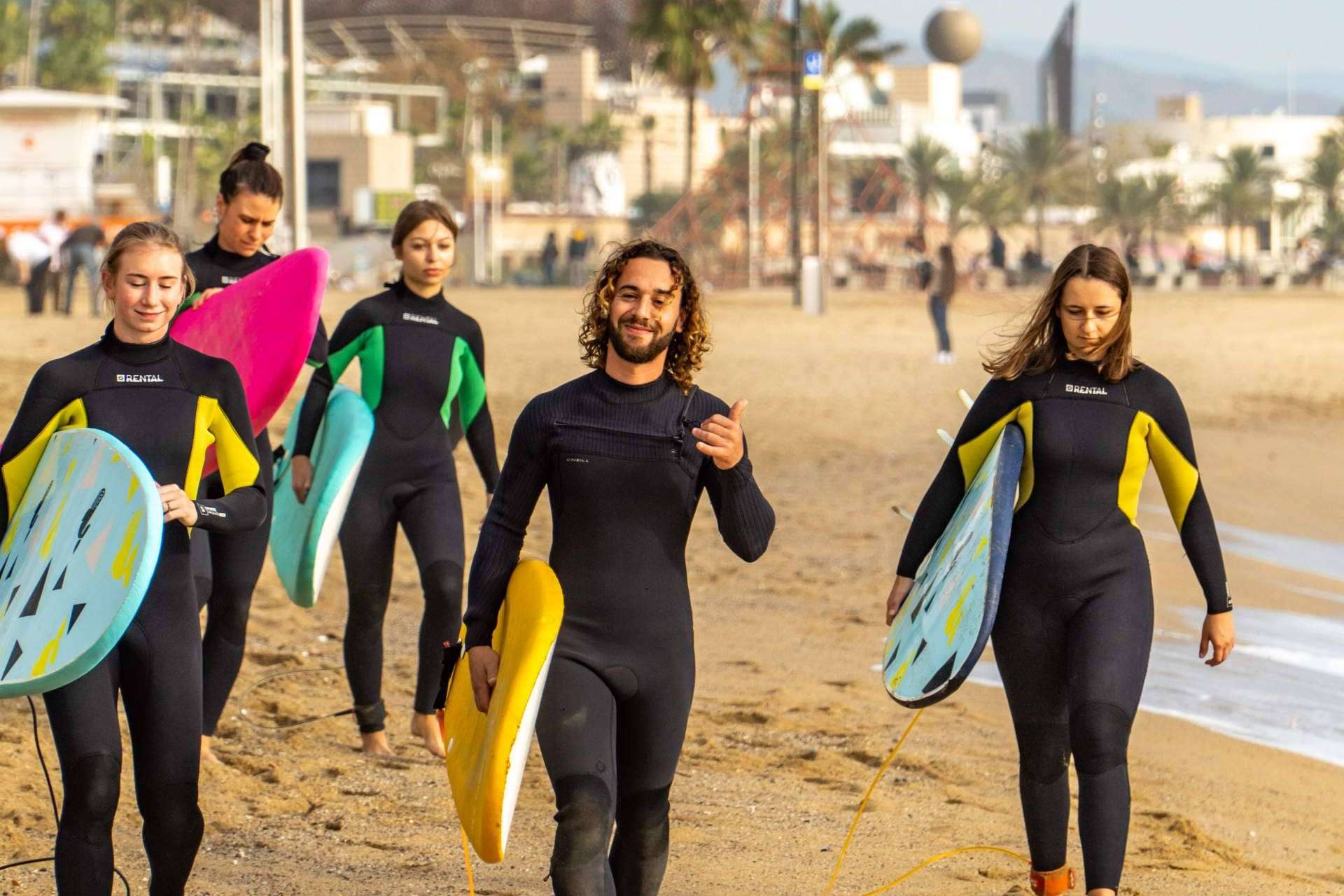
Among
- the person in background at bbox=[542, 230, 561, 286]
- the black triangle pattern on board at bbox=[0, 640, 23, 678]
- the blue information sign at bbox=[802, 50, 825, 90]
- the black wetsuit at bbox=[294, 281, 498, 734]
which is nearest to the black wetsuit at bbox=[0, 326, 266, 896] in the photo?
the black triangle pattern on board at bbox=[0, 640, 23, 678]

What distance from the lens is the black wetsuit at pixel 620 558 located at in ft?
12.3

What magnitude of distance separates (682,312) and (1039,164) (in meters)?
79.7

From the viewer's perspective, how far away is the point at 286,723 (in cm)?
678

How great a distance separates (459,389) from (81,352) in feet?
7.38

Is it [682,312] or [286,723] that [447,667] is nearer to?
[682,312]

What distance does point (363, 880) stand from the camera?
194 inches

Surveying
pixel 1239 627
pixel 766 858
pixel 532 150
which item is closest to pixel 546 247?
pixel 1239 627

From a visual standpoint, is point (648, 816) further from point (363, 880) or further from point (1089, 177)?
point (1089, 177)

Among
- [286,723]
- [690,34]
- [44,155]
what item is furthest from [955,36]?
[286,723]

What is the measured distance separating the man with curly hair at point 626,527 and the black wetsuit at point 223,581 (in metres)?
1.58

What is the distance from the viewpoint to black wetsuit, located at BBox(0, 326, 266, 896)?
3764 mm

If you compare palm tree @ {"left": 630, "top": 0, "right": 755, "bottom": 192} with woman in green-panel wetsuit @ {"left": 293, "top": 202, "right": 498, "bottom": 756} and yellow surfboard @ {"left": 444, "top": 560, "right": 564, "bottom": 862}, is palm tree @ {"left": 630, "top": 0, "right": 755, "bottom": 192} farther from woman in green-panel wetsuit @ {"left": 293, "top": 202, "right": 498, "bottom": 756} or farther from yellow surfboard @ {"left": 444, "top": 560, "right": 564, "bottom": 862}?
yellow surfboard @ {"left": 444, "top": 560, "right": 564, "bottom": 862}

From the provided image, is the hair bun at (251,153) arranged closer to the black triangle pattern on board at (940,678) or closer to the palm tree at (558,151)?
the black triangle pattern on board at (940,678)

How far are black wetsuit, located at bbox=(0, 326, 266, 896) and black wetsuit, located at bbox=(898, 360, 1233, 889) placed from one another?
6.01 feet
